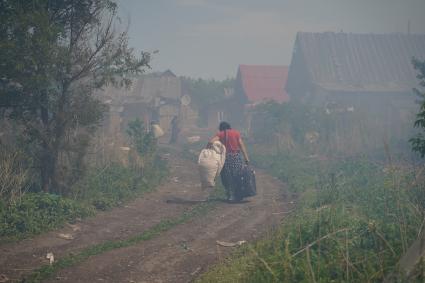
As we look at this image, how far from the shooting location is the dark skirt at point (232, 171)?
10.0 m

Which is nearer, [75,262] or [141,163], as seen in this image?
[75,262]

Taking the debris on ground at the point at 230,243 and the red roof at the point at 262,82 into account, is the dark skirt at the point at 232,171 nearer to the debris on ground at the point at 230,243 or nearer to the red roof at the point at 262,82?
the debris on ground at the point at 230,243

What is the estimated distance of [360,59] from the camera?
34750 millimetres

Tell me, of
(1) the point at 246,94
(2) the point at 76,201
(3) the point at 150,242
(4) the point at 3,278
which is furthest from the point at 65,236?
(1) the point at 246,94

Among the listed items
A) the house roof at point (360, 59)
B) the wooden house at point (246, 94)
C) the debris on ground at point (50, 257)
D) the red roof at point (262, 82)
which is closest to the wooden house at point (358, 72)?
the house roof at point (360, 59)

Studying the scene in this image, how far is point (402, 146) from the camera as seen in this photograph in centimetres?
1953

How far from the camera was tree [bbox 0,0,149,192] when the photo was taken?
812 cm

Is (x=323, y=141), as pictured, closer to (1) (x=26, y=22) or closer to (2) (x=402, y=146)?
(2) (x=402, y=146)

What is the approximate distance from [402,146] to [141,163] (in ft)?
41.8

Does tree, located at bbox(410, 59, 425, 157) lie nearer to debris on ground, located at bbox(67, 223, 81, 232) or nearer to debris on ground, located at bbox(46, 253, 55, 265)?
debris on ground, located at bbox(46, 253, 55, 265)

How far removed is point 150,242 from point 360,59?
105 ft

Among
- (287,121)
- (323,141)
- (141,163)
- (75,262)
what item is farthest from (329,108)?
(75,262)

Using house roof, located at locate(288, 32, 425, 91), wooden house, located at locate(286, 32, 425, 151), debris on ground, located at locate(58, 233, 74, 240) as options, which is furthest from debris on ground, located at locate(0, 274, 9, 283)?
house roof, located at locate(288, 32, 425, 91)

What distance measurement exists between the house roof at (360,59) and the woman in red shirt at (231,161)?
71.4 feet
